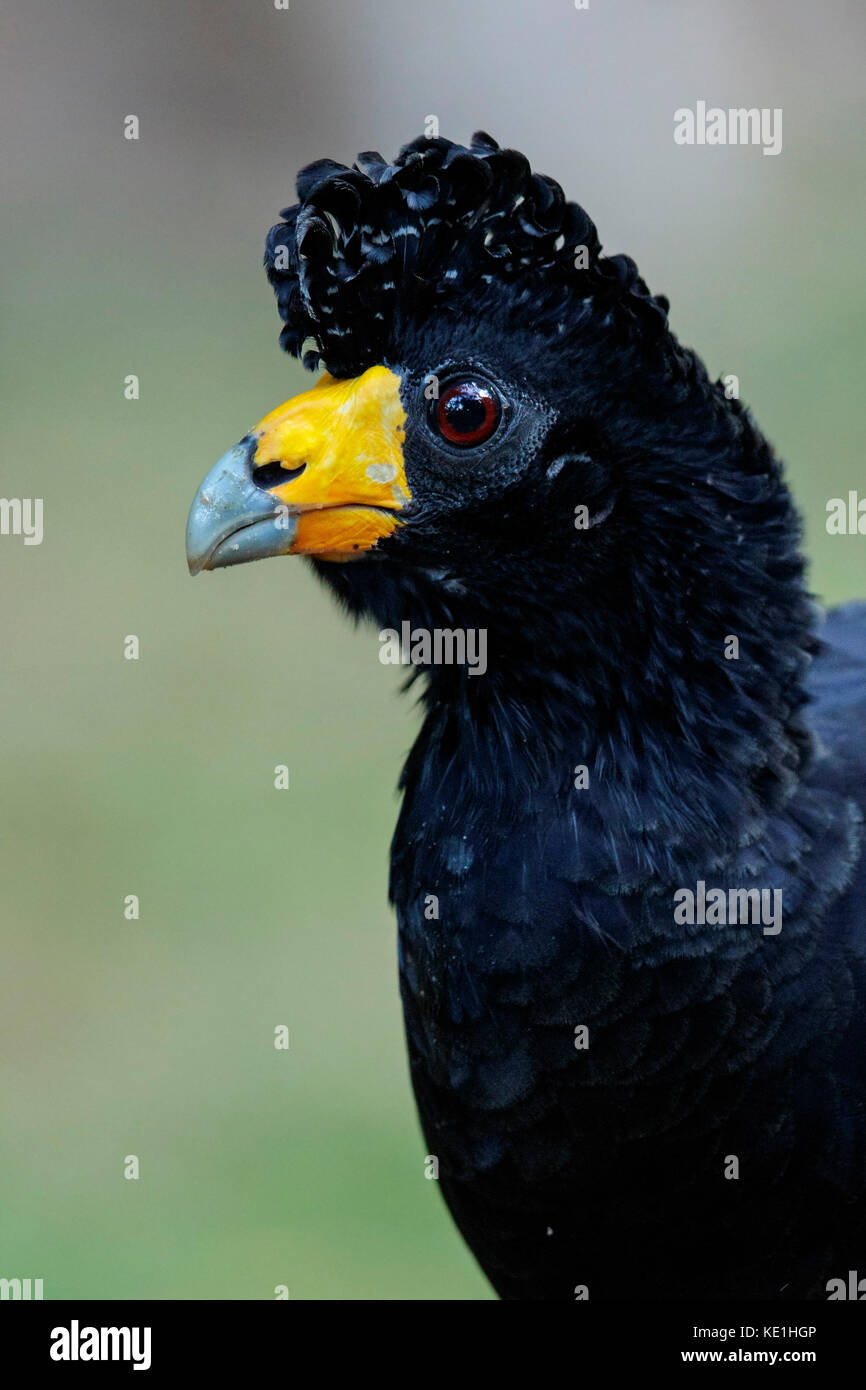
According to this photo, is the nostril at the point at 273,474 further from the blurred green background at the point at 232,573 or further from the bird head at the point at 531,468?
the blurred green background at the point at 232,573

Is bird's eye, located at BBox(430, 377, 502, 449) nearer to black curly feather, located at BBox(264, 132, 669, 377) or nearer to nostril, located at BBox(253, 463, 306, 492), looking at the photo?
black curly feather, located at BBox(264, 132, 669, 377)

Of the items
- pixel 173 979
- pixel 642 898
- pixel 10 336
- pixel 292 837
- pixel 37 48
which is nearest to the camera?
pixel 642 898

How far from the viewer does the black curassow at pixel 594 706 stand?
12.3ft

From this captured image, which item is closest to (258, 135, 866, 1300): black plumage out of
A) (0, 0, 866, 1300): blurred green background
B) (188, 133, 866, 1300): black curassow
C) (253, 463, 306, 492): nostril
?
(188, 133, 866, 1300): black curassow

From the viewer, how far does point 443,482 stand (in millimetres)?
3828

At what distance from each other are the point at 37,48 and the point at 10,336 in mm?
2414

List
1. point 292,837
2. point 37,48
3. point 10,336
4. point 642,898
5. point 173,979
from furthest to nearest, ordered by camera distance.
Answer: point 10,336
point 37,48
point 292,837
point 173,979
point 642,898

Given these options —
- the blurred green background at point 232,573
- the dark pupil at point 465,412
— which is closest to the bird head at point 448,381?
the dark pupil at point 465,412

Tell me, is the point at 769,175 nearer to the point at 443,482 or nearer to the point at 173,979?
the point at 173,979

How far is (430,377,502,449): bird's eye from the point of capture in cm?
376

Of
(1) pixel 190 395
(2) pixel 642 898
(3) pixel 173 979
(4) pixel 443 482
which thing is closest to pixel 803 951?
(2) pixel 642 898

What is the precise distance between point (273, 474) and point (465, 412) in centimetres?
48

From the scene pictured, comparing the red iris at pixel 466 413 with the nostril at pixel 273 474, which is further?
the nostril at pixel 273 474

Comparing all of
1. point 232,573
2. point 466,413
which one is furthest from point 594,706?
point 232,573
